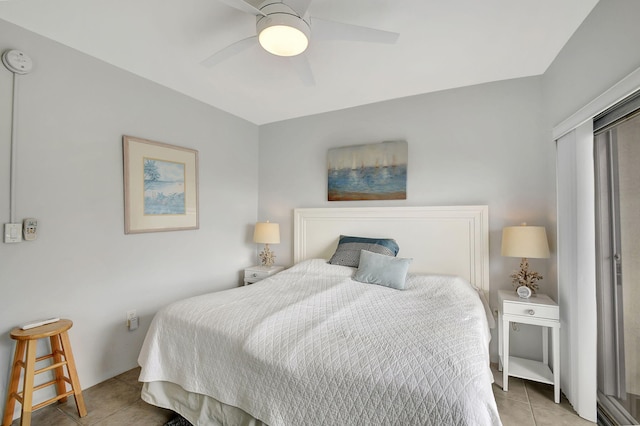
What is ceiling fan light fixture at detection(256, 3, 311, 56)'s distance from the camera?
4.89ft

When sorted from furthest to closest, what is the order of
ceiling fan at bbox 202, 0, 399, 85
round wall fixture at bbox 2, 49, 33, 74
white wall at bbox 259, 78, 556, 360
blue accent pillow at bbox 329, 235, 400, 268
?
blue accent pillow at bbox 329, 235, 400, 268 < white wall at bbox 259, 78, 556, 360 < round wall fixture at bbox 2, 49, 33, 74 < ceiling fan at bbox 202, 0, 399, 85

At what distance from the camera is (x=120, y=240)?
2350mm

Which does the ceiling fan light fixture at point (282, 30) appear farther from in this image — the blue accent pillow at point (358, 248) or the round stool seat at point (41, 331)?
the round stool seat at point (41, 331)

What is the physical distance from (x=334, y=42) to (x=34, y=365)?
279 centimetres

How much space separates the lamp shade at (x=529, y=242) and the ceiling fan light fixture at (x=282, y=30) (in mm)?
2045

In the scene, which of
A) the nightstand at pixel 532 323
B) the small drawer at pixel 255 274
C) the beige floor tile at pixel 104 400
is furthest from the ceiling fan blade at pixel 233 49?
the nightstand at pixel 532 323

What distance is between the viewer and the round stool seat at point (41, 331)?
1.66m

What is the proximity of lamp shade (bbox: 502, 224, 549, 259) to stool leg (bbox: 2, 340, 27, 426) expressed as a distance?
3374 millimetres

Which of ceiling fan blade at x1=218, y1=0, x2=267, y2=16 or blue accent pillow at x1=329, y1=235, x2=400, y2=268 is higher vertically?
ceiling fan blade at x1=218, y1=0, x2=267, y2=16

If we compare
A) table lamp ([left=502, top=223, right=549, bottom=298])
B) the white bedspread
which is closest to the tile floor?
the white bedspread

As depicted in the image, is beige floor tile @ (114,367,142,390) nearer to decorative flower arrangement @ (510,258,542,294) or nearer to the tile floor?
the tile floor

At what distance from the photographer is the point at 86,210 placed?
215 centimetres

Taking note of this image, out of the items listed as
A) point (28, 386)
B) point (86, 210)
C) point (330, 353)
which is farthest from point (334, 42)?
point (28, 386)

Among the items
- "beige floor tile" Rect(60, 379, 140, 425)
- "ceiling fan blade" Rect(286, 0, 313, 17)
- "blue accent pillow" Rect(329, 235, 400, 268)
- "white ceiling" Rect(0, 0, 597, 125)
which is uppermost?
"white ceiling" Rect(0, 0, 597, 125)
